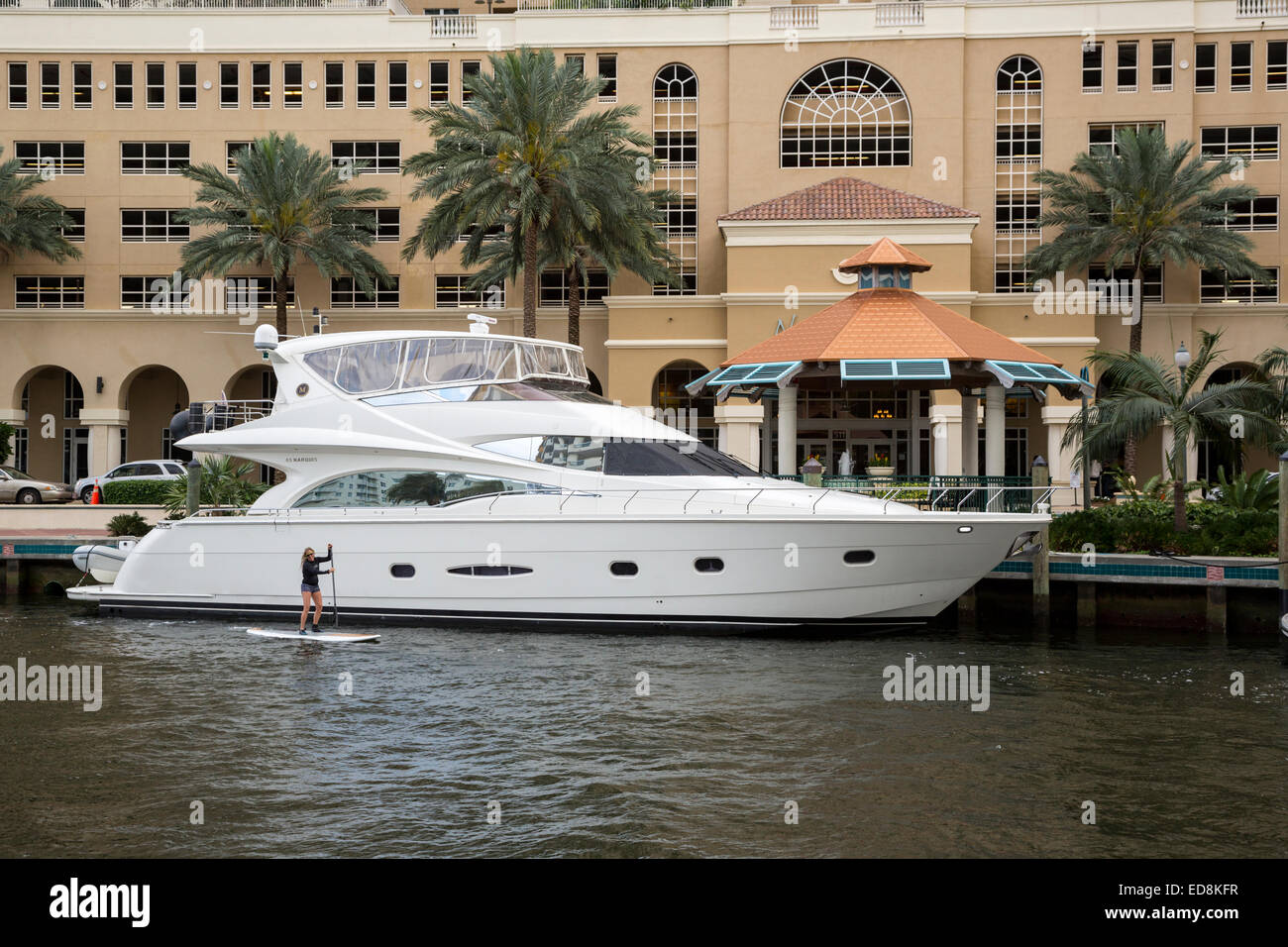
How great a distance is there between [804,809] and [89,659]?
12.1 metres

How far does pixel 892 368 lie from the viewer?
23.2m

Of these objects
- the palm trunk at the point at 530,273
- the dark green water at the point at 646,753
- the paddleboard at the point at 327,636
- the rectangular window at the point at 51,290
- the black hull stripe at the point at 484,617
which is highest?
the rectangular window at the point at 51,290

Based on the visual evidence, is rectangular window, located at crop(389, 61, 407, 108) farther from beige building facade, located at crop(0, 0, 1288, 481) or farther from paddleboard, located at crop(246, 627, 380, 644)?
paddleboard, located at crop(246, 627, 380, 644)

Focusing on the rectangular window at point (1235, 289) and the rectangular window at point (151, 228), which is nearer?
the rectangular window at point (1235, 289)

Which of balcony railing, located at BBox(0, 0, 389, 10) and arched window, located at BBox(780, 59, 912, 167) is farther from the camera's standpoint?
balcony railing, located at BBox(0, 0, 389, 10)

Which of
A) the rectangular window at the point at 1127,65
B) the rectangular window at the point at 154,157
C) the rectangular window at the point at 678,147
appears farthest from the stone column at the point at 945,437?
the rectangular window at the point at 154,157

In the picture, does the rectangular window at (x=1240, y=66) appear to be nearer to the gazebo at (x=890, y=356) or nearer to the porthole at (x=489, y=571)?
→ the gazebo at (x=890, y=356)

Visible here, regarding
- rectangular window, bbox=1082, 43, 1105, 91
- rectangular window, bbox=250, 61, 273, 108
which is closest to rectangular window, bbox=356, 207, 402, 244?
rectangular window, bbox=250, 61, 273, 108

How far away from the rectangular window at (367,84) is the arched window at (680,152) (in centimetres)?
1055

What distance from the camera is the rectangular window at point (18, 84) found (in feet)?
156

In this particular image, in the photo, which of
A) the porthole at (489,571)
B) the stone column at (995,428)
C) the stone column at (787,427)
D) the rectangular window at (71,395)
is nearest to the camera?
the porthole at (489,571)

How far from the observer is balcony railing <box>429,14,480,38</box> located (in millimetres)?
46656

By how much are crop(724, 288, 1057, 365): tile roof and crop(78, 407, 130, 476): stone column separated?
29.6 m
